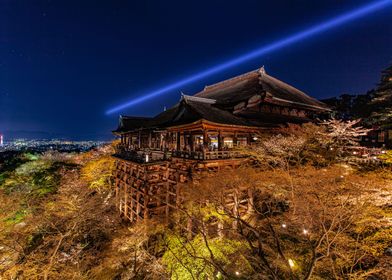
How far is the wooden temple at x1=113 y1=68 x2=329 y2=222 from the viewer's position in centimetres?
1334

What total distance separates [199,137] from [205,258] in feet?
44.7

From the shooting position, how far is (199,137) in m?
22.5

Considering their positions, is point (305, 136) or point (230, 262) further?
point (305, 136)

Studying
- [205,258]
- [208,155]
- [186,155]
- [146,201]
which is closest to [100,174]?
[146,201]

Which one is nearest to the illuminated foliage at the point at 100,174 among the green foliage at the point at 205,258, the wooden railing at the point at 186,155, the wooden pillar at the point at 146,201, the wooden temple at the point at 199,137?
the wooden temple at the point at 199,137

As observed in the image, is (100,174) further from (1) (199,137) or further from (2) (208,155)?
(2) (208,155)

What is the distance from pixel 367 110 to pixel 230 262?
69.6ft

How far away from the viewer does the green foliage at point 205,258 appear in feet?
33.5

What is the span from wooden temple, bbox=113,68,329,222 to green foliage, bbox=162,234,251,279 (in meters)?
3.33

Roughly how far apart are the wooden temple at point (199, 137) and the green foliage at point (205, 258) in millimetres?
3332

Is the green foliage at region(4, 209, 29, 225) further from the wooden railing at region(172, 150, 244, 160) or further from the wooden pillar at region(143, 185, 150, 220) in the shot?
the wooden railing at region(172, 150, 244, 160)

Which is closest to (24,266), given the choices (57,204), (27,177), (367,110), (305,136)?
(57,204)

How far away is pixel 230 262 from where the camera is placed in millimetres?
10328

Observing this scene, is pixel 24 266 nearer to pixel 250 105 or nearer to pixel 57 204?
pixel 57 204
